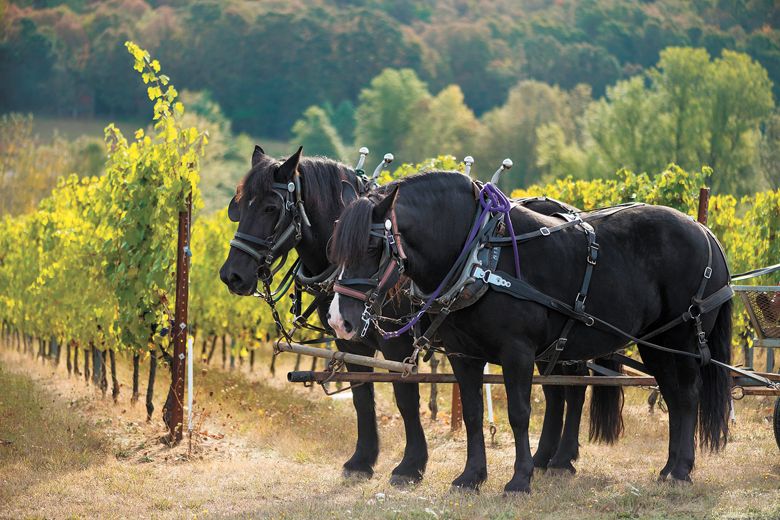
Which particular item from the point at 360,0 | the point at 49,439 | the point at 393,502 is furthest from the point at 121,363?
the point at 360,0

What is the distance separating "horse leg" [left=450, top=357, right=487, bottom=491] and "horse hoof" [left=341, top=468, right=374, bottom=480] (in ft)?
3.25

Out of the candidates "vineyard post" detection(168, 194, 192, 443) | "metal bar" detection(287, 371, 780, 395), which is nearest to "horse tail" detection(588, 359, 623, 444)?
"metal bar" detection(287, 371, 780, 395)

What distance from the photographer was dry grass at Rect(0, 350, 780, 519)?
6133 mm

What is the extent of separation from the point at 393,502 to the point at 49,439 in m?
3.67

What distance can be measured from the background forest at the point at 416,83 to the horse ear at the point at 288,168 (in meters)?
35.4

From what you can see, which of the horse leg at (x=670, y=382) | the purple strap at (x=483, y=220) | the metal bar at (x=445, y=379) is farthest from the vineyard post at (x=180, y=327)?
the horse leg at (x=670, y=382)

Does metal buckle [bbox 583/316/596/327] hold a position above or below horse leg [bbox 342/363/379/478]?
above

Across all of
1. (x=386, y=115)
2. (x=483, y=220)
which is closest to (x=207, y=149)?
(x=386, y=115)

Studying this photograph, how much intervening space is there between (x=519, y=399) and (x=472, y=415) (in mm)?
470

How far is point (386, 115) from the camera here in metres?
67.7

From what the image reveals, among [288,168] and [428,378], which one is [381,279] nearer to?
[428,378]

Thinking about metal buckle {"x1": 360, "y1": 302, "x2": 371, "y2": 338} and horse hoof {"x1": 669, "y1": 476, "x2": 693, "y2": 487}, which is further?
horse hoof {"x1": 669, "y1": 476, "x2": 693, "y2": 487}

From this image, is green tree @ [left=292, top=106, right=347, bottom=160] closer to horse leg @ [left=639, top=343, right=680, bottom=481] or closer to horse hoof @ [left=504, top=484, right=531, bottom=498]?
horse leg @ [left=639, top=343, right=680, bottom=481]

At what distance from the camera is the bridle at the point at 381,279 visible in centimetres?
554
